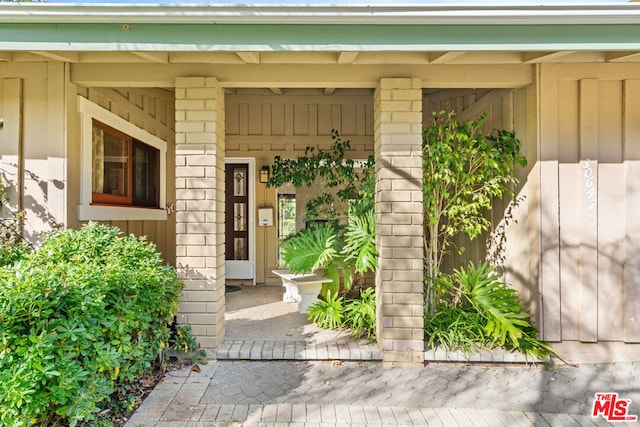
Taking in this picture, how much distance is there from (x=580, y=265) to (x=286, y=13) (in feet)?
10.3

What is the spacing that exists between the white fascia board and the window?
53.3 inches

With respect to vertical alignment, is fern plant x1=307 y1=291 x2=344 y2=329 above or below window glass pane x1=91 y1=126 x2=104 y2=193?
below

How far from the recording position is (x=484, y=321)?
336 cm

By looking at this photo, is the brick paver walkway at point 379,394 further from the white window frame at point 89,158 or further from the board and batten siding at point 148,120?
the board and batten siding at point 148,120

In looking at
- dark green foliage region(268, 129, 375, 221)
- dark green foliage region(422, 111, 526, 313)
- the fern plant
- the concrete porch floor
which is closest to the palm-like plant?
the fern plant

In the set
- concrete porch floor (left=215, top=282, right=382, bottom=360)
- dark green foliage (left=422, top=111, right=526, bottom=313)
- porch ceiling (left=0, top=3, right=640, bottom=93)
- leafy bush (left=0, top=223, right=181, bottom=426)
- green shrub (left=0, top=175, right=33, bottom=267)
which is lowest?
concrete porch floor (left=215, top=282, right=382, bottom=360)

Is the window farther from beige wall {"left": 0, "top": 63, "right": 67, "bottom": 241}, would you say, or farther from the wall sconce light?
the wall sconce light

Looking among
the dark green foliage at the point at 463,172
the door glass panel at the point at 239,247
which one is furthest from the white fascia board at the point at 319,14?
the door glass panel at the point at 239,247

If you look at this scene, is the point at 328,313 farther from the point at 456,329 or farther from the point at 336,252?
the point at 456,329

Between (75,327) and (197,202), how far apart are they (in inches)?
54.0

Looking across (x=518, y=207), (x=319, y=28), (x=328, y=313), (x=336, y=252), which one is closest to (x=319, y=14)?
(x=319, y=28)

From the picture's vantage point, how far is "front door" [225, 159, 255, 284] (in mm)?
5890

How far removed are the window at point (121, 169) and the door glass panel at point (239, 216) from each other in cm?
134

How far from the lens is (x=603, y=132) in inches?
126
